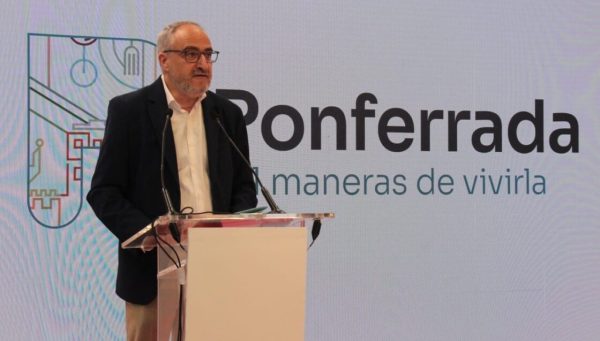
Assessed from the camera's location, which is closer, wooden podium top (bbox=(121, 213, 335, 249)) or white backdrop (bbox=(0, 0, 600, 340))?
wooden podium top (bbox=(121, 213, 335, 249))

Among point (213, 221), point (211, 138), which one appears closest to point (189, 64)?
point (211, 138)

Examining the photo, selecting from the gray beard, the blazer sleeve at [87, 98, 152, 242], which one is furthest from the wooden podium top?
the gray beard

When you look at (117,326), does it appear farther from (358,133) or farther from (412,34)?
(412,34)

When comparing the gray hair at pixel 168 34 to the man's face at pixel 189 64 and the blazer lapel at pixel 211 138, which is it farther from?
the blazer lapel at pixel 211 138

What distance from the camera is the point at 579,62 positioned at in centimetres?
483

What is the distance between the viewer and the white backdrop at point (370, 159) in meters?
3.93

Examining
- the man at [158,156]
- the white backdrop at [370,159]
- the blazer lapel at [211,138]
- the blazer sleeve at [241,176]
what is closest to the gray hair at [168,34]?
the man at [158,156]

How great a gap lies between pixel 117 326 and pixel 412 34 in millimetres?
2157

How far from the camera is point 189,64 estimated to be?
2.85 m

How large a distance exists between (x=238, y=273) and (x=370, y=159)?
83.8 inches

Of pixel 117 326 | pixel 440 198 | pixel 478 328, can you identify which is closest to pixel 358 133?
pixel 440 198

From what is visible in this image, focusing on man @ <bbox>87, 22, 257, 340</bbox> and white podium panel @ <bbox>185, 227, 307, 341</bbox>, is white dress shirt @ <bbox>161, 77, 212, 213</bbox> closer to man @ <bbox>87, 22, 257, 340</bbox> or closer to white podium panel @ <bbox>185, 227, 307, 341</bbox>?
man @ <bbox>87, 22, 257, 340</bbox>

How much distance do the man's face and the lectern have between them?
61 cm

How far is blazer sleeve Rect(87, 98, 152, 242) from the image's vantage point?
270cm
